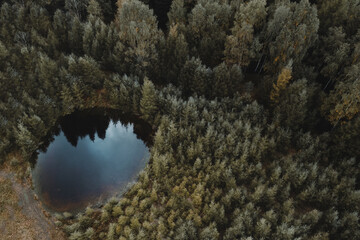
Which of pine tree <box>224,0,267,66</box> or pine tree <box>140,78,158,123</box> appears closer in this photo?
pine tree <box>140,78,158,123</box>

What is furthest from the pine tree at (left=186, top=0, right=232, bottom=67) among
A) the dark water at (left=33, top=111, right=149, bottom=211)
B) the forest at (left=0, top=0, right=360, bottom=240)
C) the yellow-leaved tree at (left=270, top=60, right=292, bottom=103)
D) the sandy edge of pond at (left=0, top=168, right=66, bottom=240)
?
the sandy edge of pond at (left=0, top=168, right=66, bottom=240)

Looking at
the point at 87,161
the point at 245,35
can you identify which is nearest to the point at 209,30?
the point at 245,35

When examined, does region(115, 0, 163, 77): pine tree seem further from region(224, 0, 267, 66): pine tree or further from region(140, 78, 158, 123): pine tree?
region(224, 0, 267, 66): pine tree

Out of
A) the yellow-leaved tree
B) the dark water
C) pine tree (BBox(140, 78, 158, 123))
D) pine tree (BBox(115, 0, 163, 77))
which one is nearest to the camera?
the dark water

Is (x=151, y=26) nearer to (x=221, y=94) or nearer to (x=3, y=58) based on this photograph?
(x=221, y=94)

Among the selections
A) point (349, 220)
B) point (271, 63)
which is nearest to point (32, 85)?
point (271, 63)

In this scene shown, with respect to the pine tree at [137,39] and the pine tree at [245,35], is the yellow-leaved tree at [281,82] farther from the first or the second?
the pine tree at [137,39]

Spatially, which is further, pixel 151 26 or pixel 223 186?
pixel 151 26
